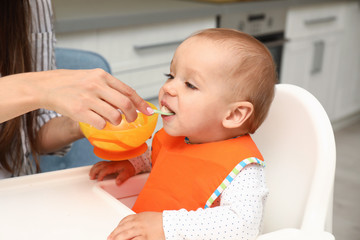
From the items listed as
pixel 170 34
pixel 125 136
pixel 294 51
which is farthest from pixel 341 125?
pixel 125 136

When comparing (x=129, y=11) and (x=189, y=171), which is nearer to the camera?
(x=189, y=171)

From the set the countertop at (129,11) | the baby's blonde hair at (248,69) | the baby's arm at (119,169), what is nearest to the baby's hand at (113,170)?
the baby's arm at (119,169)

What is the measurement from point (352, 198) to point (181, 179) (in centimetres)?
161

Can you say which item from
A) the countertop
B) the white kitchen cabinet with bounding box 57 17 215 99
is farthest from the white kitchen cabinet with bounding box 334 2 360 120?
the white kitchen cabinet with bounding box 57 17 215 99

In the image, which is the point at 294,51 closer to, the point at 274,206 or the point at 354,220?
the point at 354,220

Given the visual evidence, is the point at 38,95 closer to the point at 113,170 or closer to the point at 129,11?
the point at 113,170

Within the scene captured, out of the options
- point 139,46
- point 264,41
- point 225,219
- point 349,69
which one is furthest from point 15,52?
point 349,69

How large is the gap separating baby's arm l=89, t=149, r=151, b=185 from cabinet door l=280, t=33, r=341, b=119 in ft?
5.64

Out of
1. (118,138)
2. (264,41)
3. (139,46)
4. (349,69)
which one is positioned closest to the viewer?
(118,138)

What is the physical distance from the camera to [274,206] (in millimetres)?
912

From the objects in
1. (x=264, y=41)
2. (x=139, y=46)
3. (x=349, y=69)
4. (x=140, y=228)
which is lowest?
→ (x=349, y=69)

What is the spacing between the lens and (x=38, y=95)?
0.70 meters

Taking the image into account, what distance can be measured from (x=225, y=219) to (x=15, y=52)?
646 mm

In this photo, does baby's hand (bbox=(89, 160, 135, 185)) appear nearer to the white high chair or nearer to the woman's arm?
the white high chair
